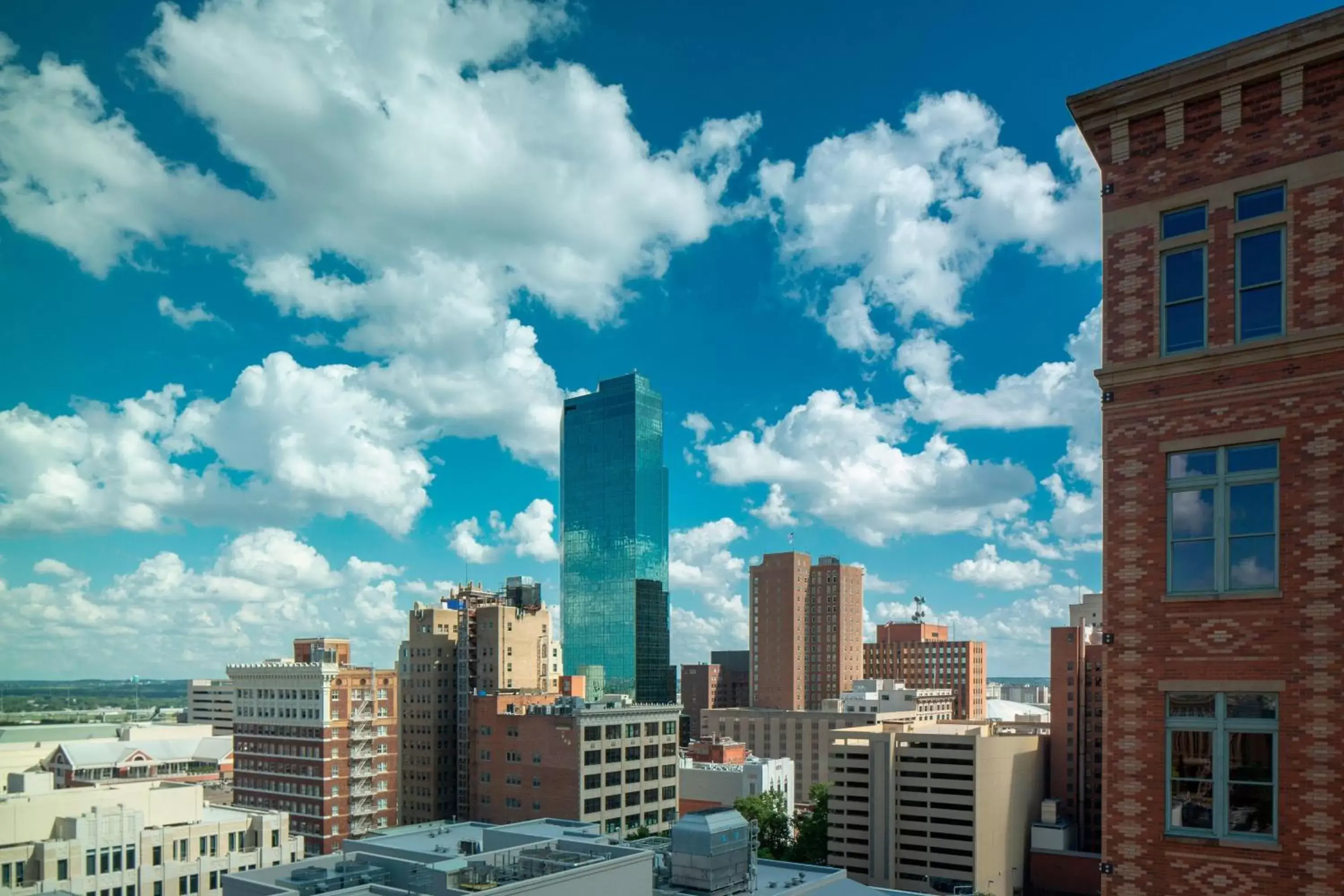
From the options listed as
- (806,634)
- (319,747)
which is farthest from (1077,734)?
(319,747)

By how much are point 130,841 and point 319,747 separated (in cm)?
3546

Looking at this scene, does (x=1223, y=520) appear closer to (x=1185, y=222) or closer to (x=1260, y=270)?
(x=1260, y=270)

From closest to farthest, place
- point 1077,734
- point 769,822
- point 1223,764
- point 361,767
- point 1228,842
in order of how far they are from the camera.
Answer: point 1228,842
point 1223,764
point 361,767
point 769,822
point 1077,734

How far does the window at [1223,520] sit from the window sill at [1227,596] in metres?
0.04

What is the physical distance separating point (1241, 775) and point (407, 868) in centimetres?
3309

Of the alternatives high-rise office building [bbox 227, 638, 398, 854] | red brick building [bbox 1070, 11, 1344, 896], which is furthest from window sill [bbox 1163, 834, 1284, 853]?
high-rise office building [bbox 227, 638, 398, 854]

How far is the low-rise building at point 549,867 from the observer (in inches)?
1278

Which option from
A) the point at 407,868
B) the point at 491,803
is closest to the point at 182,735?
the point at 491,803

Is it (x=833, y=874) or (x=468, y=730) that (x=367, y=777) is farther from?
(x=833, y=874)

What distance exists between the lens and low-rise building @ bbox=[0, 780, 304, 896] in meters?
48.2

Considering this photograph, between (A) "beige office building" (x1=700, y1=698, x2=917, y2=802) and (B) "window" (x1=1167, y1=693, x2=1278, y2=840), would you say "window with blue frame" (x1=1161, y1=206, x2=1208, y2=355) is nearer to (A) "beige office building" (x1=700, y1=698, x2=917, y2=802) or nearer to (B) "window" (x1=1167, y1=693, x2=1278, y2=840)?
(B) "window" (x1=1167, y1=693, x2=1278, y2=840)

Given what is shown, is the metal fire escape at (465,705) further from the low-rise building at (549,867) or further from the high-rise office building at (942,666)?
the high-rise office building at (942,666)

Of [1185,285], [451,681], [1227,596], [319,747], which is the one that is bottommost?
[319,747]

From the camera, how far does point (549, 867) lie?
35.6 metres
